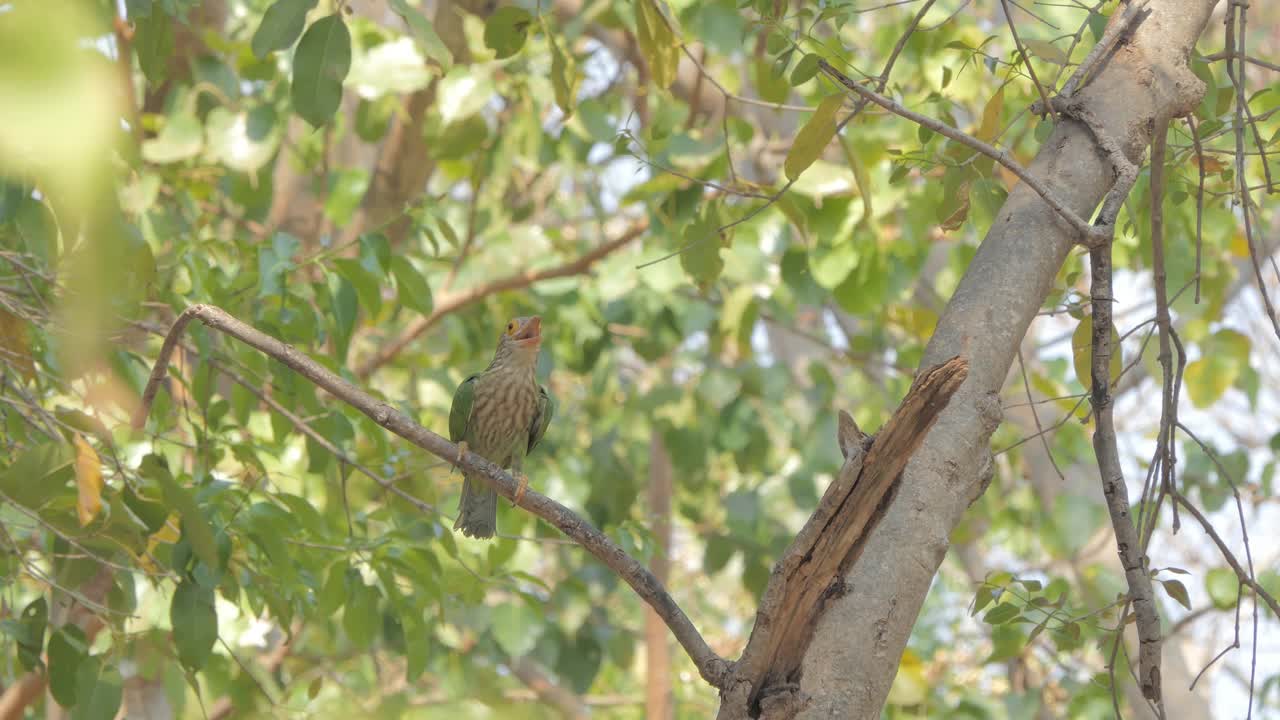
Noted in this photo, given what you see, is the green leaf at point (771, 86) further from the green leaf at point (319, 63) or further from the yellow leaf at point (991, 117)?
the green leaf at point (319, 63)

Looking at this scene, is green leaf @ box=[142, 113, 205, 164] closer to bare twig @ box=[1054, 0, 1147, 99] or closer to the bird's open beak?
the bird's open beak

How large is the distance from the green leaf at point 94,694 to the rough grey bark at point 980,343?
162cm

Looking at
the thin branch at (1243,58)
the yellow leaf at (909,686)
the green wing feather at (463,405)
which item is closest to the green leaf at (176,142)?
the green wing feather at (463,405)

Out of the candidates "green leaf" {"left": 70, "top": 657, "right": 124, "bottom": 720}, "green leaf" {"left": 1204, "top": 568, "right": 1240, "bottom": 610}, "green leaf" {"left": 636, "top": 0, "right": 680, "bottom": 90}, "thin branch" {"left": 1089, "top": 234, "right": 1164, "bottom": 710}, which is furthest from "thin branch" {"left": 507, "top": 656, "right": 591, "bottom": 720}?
"thin branch" {"left": 1089, "top": 234, "right": 1164, "bottom": 710}

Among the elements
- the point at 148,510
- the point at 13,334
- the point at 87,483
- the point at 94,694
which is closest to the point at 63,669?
the point at 94,694

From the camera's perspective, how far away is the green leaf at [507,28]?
8.64ft

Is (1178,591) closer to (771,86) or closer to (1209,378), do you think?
(771,86)

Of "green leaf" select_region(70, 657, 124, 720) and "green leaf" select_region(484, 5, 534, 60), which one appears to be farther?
"green leaf" select_region(484, 5, 534, 60)

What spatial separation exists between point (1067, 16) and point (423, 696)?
14.4 feet

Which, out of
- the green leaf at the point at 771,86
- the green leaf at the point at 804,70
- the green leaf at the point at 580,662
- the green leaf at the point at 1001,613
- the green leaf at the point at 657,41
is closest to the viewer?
the green leaf at the point at 804,70

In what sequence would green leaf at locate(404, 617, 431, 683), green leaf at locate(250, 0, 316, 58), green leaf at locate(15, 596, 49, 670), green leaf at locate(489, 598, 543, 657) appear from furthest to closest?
green leaf at locate(489, 598, 543, 657) < green leaf at locate(404, 617, 431, 683) < green leaf at locate(15, 596, 49, 670) < green leaf at locate(250, 0, 316, 58)

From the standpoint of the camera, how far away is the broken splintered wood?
156 centimetres

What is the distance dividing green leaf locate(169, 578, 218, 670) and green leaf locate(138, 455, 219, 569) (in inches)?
12.1

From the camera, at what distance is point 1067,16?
17.9 ft
